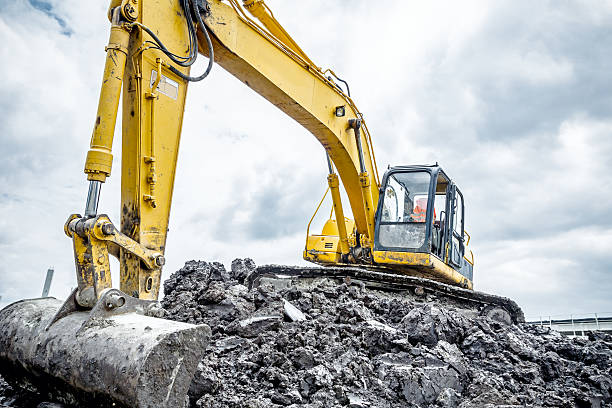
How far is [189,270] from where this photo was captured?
287 inches

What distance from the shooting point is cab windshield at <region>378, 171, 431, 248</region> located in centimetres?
730

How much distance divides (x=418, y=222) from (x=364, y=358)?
3.65 metres

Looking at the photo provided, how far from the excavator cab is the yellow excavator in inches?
10.5

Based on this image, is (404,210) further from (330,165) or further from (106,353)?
(106,353)

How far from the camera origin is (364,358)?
4.02m

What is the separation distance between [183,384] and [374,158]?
5572mm

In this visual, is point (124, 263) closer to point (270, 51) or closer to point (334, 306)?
point (334, 306)

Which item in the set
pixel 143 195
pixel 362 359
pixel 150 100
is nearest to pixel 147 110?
pixel 150 100

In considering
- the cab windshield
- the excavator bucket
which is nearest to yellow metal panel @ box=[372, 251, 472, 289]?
the cab windshield

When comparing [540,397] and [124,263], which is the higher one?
[124,263]

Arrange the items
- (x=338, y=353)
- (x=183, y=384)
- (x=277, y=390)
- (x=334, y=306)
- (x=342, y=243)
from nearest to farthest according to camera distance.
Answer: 1. (x=183, y=384)
2. (x=277, y=390)
3. (x=338, y=353)
4. (x=334, y=306)
5. (x=342, y=243)

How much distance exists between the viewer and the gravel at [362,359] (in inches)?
137

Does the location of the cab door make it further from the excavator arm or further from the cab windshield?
the excavator arm

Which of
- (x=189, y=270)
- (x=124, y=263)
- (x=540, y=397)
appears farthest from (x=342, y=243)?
(x=124, y=263)
